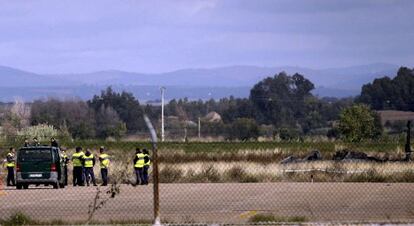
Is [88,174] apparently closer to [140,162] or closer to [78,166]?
[78,166]

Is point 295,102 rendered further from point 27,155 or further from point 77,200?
point 77,200

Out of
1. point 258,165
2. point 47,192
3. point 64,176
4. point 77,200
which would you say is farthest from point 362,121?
point 77,200

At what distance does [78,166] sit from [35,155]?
5.08 ft

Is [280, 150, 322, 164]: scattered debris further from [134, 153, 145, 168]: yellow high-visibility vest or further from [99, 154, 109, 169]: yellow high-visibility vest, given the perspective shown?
[99, 154, 109, 169]: yellow high-visibility vest

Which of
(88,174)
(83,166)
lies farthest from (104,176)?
(88,174)

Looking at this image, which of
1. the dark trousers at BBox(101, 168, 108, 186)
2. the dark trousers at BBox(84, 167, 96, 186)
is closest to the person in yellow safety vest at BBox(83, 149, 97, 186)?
the dark trousers at BBox(84, 167, 96, 186)

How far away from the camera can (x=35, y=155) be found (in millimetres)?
33406

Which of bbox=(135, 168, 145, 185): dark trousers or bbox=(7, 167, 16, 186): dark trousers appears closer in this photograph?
bbox=(135, 168, 145, 185): dark trousers

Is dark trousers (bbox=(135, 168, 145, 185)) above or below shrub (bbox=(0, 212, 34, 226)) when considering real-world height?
below

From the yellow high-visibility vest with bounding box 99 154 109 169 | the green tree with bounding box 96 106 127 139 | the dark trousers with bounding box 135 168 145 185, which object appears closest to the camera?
the dark trousers with bounding box 135 168 145 185

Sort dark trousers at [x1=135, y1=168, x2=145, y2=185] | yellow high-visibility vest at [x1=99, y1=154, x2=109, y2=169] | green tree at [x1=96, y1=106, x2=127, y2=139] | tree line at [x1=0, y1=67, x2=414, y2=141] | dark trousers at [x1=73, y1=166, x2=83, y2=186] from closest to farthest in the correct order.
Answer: dark trousers at [x1=135, y1=168, x2=145, y2=185] → yellow high-visibility vest at [x1=99, y1=154, x2=109, y2=169] → dark trousers at [x1=73, y1=166, x2=83, y2=186] → green tree at [x1=96, y1=106, x2=127, y2=139] → tree line at [x1=0, y1=67, x2=414, y2=141]

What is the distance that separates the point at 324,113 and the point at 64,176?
40.2 m

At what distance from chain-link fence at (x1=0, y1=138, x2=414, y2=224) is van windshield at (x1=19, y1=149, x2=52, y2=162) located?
0.26 m

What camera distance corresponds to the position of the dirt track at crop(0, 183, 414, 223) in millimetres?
20422
